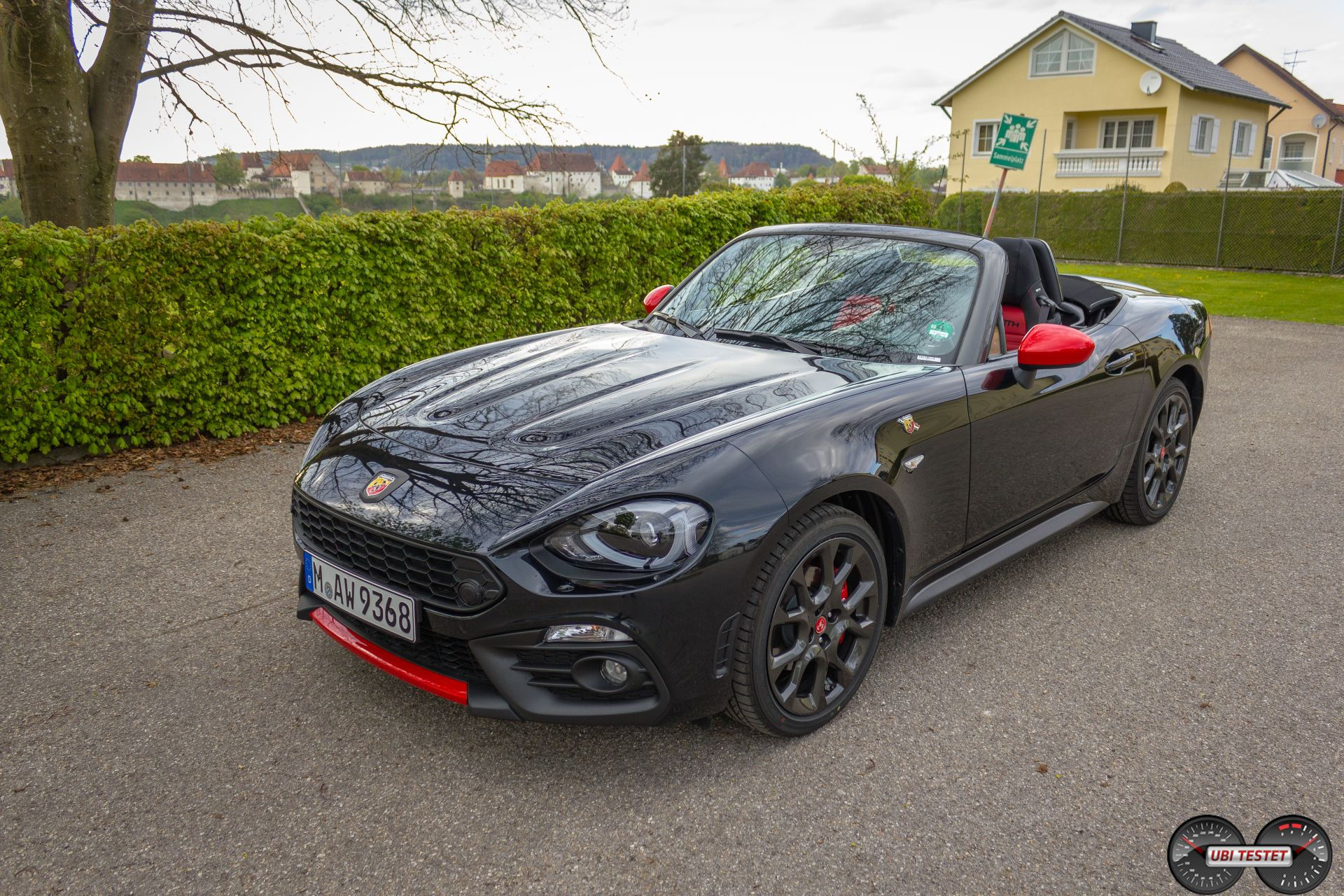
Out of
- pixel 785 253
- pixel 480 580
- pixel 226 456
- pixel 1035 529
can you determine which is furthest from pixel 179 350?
pixel 1035 529

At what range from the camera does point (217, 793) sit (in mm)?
2617

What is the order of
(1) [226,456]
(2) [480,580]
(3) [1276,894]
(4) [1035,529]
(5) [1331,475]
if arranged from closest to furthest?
Answer: 1. (3) [1276,894]
2. (2) [480,580]
3. (4) [1035,529]
4. (5) [1331,475]
5. (1) [226,456]

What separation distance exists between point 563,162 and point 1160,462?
836 centimetres

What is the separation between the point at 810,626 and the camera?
2789 millimetres

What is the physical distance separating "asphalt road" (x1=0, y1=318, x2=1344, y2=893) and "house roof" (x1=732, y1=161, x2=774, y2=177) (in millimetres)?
11950

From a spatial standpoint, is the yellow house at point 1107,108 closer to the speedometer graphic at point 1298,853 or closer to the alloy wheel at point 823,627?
the alloy wheel at point 823,627

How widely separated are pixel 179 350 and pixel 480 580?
4755mm

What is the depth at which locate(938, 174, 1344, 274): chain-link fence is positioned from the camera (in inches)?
745

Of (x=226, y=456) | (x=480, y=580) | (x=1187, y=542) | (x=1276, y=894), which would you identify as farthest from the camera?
(x=226, y=456)

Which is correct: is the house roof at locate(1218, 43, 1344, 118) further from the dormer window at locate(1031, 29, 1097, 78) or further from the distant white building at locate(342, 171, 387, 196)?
the distant white building at locate(342, 171, 387, 196)

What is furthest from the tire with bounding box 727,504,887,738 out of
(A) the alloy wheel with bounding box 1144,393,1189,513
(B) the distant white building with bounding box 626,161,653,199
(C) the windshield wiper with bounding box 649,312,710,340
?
(B) the distant white building with bounding box 626,161,653,199

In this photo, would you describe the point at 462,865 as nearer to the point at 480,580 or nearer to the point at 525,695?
the point at 525,695

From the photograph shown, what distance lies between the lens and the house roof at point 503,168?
11047mm

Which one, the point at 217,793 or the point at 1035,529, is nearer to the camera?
the point at 217,793
